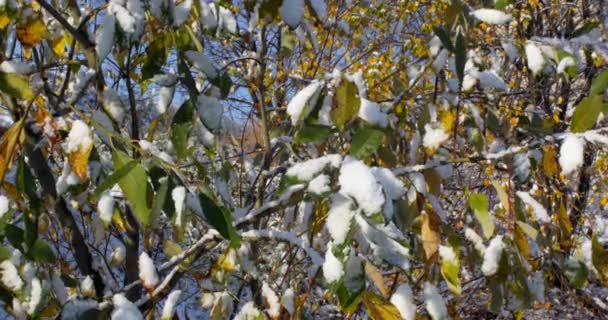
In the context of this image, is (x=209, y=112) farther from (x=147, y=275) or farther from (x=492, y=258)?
(x=492, y=258)

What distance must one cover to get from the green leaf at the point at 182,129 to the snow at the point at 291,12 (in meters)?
0.26

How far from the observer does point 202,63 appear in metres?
1.05

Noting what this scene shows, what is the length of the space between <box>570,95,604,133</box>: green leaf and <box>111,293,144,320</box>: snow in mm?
707

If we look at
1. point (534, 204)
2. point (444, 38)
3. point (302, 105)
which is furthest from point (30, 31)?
point (534, 204)

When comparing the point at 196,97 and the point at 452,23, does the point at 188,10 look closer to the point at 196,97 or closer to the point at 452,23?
the point at 196,97

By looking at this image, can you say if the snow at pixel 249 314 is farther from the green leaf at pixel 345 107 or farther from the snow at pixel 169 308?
the green leaf at pixel 345 107

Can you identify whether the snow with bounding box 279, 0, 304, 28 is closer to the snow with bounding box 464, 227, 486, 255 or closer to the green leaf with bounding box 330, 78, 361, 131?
the green leaf with bounding box 330, 78, 361, 131

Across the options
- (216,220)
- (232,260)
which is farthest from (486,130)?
(216,220)

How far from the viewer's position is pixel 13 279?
833 mm

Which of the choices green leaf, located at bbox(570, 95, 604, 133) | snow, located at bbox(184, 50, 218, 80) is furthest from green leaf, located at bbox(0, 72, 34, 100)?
green leaf, located at bbox(570, 95, 604, 133)

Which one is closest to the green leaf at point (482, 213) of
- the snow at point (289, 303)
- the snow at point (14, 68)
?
the snow at point (289, 303)

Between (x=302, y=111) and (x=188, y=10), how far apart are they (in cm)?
38

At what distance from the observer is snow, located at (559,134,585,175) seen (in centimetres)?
76

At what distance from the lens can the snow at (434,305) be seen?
0.86 metres
